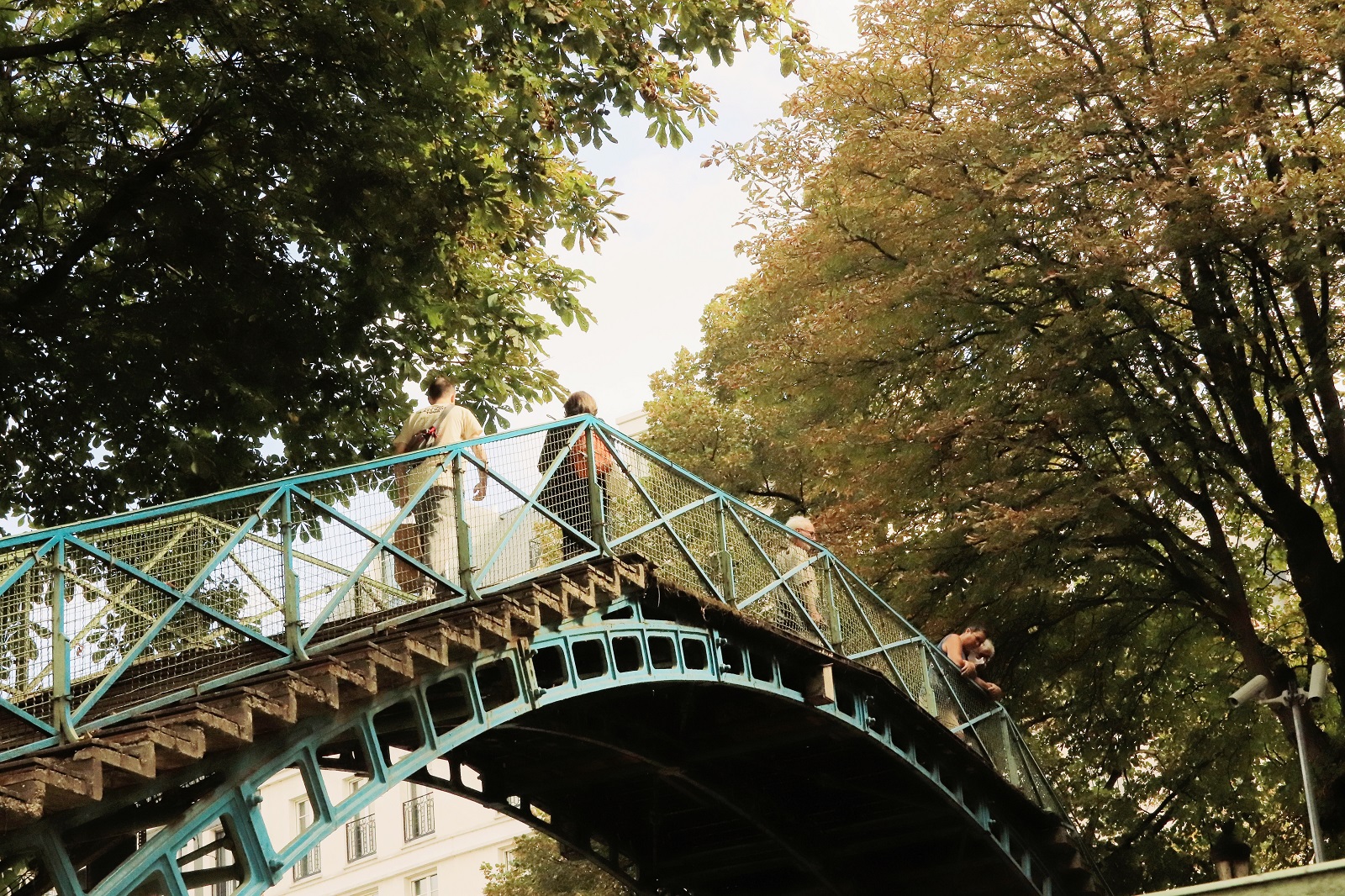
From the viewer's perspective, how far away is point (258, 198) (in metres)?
15.0

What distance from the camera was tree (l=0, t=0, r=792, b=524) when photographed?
1395cm

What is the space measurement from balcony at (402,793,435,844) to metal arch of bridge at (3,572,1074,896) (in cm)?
2473

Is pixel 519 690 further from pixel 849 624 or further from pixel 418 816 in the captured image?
pixel 418 816

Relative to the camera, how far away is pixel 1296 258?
18.0 meters

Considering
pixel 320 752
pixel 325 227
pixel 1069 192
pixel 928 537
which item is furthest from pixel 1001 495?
pixel 320 752

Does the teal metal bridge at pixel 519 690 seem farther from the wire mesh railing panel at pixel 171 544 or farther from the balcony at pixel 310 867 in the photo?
the balcony at pixel 310 867

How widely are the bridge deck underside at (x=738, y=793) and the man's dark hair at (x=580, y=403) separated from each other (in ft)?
9.69

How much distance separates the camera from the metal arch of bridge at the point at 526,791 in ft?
31.2

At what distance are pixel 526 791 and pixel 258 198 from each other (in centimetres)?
653

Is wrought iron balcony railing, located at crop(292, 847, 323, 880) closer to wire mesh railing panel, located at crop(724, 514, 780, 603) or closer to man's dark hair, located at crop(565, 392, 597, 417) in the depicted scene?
wire mesh railing panel, located at crop(724, 514, 780, 603)

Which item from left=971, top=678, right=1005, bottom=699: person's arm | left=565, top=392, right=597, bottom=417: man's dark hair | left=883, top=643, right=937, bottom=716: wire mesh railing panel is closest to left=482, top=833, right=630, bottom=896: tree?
left=971, top=678, right=1005, bottom=699: person's arm

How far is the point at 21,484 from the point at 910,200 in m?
11.3

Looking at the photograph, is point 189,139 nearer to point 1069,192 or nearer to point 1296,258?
point 1069,192

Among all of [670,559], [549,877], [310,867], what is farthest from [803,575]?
[310,867]
